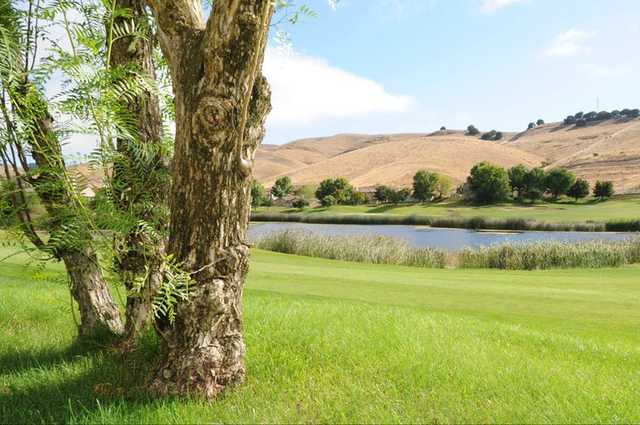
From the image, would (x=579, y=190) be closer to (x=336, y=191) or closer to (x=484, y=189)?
(x=484, y=189)

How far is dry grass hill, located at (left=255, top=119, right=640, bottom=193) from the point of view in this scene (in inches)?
2990

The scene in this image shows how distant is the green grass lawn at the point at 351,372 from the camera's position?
2.87 m

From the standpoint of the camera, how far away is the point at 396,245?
21656mm

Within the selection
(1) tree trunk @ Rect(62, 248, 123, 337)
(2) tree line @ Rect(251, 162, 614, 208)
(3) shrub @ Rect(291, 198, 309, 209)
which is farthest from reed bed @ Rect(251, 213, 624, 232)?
(1) tree trunk @ Rect(62, 248, 123, 337)

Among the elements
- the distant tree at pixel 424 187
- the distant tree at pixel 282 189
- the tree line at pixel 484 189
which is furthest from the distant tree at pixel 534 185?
the distant tree at pixel 282 189

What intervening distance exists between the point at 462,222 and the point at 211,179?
42.6 metres

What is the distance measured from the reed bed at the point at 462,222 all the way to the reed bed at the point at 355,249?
20354mm

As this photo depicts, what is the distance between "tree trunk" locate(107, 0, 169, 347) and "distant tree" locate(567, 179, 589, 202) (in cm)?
6107

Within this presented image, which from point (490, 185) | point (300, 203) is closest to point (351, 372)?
point (490, 185)

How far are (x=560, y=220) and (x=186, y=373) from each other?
44.0 meters

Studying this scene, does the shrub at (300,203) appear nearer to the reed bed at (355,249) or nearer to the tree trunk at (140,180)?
the reed bed at (355,249)

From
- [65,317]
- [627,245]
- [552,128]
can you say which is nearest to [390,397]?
[65,317]

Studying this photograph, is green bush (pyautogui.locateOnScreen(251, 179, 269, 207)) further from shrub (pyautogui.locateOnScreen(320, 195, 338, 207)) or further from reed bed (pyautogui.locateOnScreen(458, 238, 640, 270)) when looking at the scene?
reed bed (pyautogui.locateOnScreen(458, 238, 640, 270))

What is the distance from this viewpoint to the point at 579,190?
2260 inches
